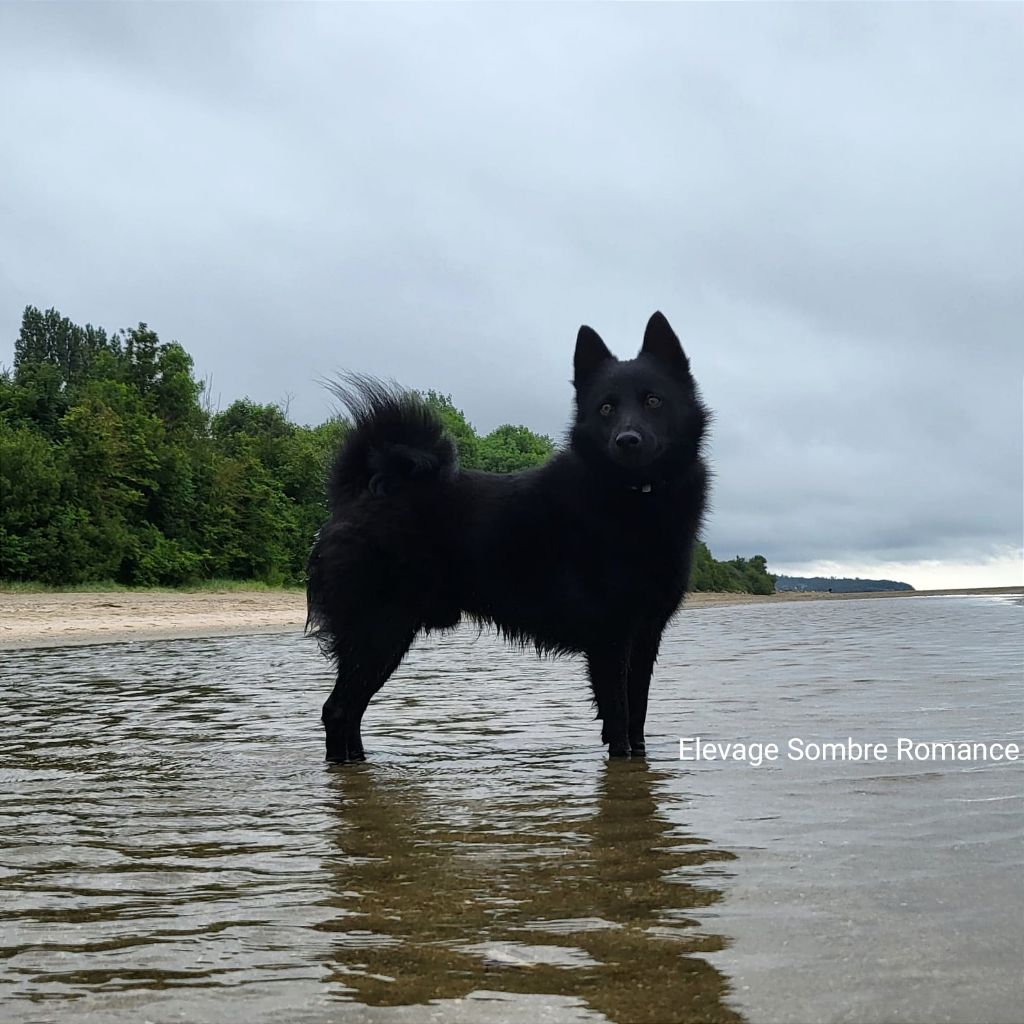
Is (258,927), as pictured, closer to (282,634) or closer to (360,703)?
(360,703)

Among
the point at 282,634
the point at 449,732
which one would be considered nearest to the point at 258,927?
the point at 449,732

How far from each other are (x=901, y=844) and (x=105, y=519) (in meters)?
33.2

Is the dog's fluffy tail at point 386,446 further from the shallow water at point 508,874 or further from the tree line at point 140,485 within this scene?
the tree line at point 140,485

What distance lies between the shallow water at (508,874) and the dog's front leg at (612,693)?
17 centimetres

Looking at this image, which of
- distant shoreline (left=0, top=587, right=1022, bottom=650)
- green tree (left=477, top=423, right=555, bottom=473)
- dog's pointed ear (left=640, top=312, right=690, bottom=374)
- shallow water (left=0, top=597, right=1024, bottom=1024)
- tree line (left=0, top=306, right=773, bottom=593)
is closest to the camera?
shallow water (left=0, top=597, right=1024, bottom=1024)

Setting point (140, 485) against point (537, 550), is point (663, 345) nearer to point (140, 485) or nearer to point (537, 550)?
point (537, 550)

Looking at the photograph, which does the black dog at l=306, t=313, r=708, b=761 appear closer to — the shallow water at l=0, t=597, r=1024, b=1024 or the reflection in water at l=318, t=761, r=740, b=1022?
the shallow water at l=0, t=597, r=1024, b=1024

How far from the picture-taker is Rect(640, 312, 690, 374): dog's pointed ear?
20.2ft

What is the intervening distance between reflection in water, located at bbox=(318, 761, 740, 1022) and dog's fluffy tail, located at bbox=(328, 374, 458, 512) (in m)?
1.99

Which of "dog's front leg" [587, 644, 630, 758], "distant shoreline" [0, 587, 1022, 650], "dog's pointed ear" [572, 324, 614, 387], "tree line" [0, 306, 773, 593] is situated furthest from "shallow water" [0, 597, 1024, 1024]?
"tree line" [0, 306, 773, 593]

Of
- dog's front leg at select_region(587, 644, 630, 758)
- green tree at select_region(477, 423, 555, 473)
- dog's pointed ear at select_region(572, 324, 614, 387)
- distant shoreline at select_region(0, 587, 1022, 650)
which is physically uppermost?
green tree at select_region(477, 423, 555, 473)

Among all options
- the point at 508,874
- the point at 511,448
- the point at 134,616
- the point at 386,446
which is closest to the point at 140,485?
the point at 134,616

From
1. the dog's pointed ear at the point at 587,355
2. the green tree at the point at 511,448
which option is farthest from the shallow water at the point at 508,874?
the green tree at the point at 511,448

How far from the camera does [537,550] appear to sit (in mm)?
5941
